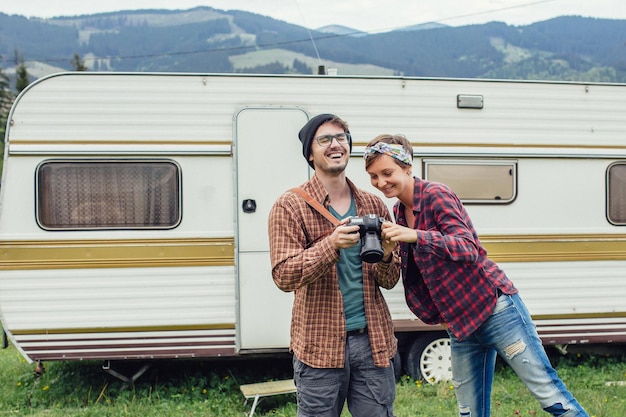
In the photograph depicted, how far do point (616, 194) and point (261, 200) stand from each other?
3.22 m

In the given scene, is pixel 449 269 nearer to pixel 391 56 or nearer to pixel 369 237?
pixel 369 237

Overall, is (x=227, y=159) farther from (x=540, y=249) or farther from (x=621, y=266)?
(x=621, y=266)

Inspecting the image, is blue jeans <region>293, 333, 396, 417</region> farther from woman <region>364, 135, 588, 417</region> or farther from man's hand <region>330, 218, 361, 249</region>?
man's hand <region>330, 218, 361, 249</region>

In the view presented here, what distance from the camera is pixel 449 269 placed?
2.95 m

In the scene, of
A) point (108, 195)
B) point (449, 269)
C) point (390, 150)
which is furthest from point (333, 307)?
point (108, 195)

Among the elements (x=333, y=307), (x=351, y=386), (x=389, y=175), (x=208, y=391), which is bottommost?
(x=208, y=391)

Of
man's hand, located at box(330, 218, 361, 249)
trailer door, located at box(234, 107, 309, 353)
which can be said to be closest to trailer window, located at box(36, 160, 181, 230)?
trailer door, located at box(234, 107, 309, 353)

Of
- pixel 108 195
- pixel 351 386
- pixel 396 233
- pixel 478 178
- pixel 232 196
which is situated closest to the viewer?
pixel 396 233

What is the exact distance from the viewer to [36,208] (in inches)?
202

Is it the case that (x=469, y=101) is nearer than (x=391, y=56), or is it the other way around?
(x=469, y=101)

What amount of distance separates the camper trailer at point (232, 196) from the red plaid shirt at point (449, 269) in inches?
96.4

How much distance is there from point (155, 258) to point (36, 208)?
1.01 metres

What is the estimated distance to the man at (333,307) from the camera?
2.83 metres

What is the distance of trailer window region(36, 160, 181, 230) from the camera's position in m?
5.18
